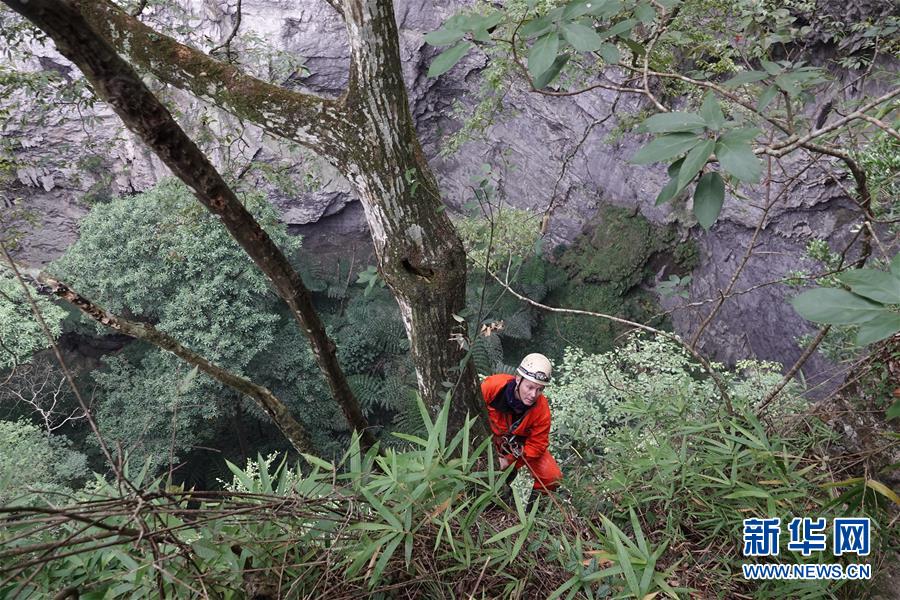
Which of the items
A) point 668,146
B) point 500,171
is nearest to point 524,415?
point 668,146

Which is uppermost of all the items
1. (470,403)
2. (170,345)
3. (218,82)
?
(218,82)

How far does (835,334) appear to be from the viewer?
9.91ft

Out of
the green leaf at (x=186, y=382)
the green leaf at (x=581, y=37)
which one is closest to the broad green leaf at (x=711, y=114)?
the green leaf at (x=581, y=37)

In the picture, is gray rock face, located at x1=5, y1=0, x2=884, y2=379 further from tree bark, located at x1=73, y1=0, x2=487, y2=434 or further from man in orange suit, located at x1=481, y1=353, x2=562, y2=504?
tree bark, located at x1=73, y1=0, x2=487, y2=434

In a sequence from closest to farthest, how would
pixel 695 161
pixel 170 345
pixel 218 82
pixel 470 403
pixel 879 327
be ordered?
pixel 879 327 < pixel 695 161 < pixel 170 345 < pixel 218 82 < pixel 470 403

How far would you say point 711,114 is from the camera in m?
0.77

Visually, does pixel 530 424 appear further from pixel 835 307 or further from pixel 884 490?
pixel 835 307

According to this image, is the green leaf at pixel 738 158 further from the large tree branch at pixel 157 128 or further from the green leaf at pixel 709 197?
the large tree branch at pixel 157 128

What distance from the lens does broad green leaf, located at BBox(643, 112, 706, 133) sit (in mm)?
770

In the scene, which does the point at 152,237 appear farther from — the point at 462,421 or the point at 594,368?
the point at 462,421

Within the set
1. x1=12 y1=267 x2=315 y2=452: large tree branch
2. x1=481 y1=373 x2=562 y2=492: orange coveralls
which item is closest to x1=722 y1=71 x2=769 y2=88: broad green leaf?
x1=12 y1=267 x2=315 y2=452: large tree branch

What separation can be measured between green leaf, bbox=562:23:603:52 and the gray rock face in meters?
7.21

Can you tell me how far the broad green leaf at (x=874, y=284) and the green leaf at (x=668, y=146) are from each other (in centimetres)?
25

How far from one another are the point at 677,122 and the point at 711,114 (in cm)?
4
